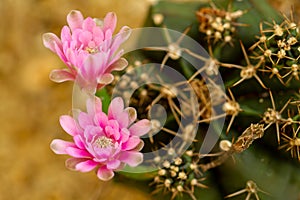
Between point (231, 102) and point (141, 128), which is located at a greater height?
point (231, 102)

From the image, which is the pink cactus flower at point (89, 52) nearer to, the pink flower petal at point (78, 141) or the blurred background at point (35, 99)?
the pink flower petal at point (78, 141)

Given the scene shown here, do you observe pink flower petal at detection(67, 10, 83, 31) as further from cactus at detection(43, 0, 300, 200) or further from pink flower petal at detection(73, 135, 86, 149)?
pink flower petal at detection(73, 135, 86, 149)

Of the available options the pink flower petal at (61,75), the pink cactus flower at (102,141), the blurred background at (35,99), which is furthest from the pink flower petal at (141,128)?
the blurred background at (35,99)

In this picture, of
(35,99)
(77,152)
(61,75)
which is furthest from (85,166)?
(35,99)

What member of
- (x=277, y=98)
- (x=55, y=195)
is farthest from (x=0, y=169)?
(x=277, y=98)

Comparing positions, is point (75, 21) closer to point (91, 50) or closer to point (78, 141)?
point (91, 50)

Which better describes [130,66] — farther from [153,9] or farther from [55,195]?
[55,195]
